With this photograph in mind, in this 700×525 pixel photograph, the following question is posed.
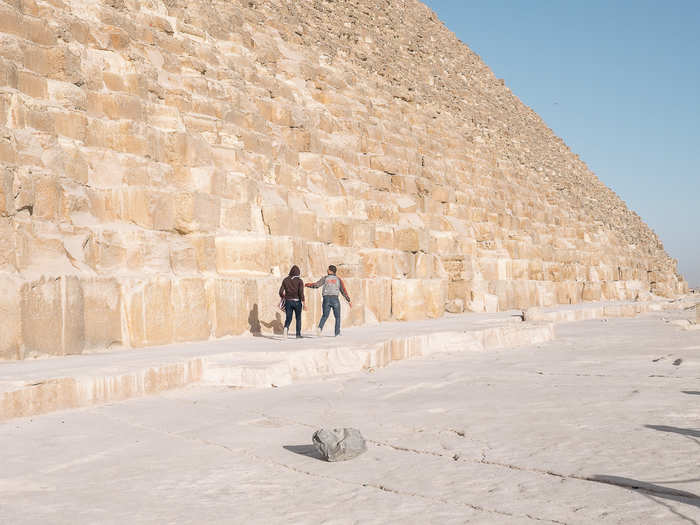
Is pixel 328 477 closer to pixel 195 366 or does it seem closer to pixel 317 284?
pixel 195 366

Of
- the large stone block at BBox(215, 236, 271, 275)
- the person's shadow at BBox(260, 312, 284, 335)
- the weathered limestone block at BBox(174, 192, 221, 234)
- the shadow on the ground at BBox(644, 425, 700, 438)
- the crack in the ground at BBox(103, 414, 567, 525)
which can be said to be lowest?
the crack in the ground at BBox(103, 414, 567, 525)

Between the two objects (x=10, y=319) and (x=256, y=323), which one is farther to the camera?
(x=256, y=323)

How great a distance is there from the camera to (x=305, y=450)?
3795 millimetres

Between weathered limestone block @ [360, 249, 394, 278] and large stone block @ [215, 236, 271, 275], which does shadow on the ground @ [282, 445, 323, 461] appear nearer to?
large stone block @ [215, 236, 271, 275]

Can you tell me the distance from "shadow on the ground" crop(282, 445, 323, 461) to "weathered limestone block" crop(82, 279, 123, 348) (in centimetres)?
426

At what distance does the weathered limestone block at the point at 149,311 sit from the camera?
7938mm

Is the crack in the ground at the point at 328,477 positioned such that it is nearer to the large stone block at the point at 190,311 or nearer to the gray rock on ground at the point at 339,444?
the gray rock on ground at the point at 339,444

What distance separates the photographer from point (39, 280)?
22.6ft

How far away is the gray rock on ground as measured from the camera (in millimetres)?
3539

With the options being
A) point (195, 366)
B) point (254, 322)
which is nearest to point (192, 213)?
point (254, 322)

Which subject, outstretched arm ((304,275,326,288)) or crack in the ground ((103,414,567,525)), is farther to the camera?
outstretched arm ((304,275,326,288))

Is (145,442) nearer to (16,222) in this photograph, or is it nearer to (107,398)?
(107,398)

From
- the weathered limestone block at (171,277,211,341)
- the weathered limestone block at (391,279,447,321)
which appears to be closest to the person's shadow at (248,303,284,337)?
the weathered limestone block at (171,277,211,341)

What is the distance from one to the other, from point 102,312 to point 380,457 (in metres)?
4.86
